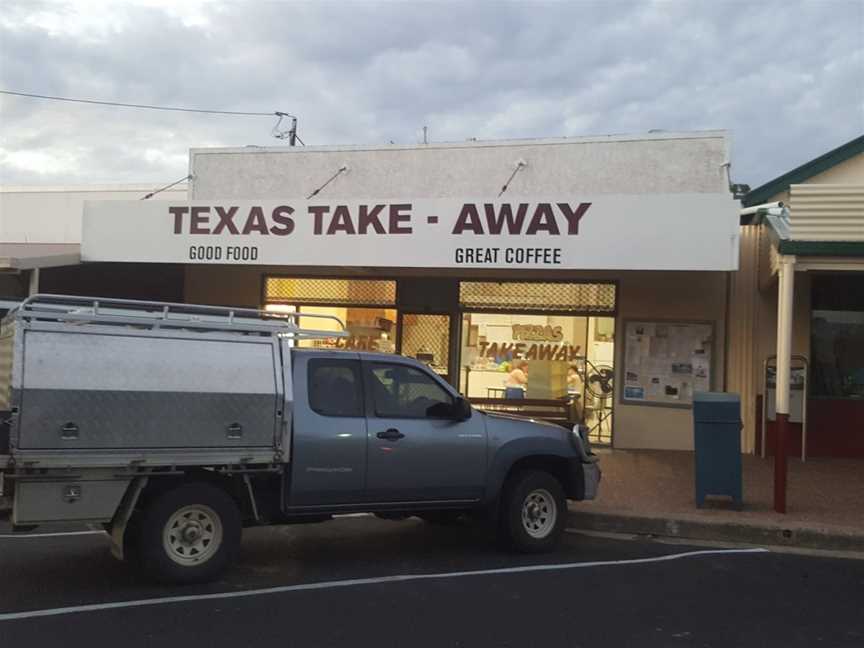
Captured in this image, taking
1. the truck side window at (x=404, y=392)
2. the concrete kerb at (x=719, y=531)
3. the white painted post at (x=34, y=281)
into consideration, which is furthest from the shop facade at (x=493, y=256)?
A: the truck side window at (x=404, y=392)

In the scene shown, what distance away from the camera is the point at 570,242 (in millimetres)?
11531

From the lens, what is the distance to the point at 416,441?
24.0ft

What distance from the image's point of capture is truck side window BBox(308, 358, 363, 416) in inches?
279

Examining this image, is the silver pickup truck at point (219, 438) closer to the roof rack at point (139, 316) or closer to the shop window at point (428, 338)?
the roof rack at point (139, 316)

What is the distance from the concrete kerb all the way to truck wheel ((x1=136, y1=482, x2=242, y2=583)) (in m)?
4.09

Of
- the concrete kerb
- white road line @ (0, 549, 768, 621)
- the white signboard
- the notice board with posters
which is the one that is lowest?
white road line @ (0, 549, 768, 621)

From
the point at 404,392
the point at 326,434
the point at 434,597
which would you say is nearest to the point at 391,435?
the point at 404,392

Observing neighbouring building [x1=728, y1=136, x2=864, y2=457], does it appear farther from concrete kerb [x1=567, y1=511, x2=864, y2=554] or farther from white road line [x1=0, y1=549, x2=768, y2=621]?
white road line [x1=0, y1=549, x2=768, y2=621]

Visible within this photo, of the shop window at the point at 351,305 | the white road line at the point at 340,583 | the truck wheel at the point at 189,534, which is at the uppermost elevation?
the shop window at the point at 351,305

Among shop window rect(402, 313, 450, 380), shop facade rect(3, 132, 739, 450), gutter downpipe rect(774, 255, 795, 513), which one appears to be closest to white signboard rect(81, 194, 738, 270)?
shop facade rect(3, 132, 739, 450)

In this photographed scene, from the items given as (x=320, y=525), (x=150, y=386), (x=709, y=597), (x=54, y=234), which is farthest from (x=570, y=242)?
(x=54, y=234)

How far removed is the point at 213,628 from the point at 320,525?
3711mm

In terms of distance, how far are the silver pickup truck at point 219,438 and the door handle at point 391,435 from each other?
0.04ft

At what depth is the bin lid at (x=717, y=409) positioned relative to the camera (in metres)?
9.36
